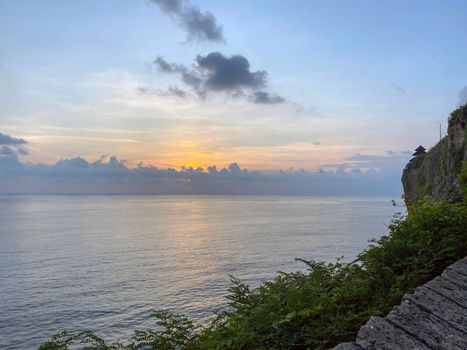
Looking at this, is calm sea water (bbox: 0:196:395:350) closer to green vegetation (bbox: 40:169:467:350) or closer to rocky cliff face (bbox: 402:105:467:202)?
rocky cliff face (bbox: 402:105:467:202)

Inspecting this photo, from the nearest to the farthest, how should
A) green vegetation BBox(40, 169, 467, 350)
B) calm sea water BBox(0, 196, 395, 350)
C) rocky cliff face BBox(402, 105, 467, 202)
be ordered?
green vegetation BBox(40, 169, 467, 350), rocky cliff face BBox(402, 105, 467, 202), calm sea water BBox(0, 196, 395, 350)

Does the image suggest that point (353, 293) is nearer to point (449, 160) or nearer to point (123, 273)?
point (449, 160)

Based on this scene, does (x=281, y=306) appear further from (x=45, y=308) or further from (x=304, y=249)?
(x=304, y=249)

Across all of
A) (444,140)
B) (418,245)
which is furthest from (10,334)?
(444,140)

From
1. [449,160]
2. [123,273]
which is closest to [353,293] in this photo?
[449,160]

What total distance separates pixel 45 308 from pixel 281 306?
44.1 meters

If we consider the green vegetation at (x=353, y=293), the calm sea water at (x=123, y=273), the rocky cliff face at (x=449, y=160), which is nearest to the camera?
the green vegetation at (x=353, y=293)

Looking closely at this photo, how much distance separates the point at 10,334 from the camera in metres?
36.7

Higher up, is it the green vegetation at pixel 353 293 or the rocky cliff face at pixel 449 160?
the rocky cliff face at pixel 449 160

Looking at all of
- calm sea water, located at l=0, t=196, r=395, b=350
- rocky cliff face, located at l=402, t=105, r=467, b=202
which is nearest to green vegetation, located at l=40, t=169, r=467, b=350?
rocky cliff face, located at l=402, t=105, r=467, b=202

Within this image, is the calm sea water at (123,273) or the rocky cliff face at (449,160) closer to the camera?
the rocky cliff face at (449,160)

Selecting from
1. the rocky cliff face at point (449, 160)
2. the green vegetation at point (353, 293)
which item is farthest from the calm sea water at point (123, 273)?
the green vegetation at point (353, 293)

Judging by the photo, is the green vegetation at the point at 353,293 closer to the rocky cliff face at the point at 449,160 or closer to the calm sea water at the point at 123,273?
the rocky cliff face at the point at 449,160

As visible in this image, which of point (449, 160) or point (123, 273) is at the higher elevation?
point (449, 160)
